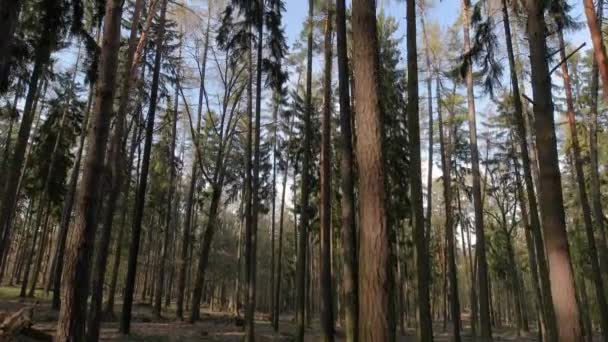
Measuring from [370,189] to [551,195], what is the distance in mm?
3137

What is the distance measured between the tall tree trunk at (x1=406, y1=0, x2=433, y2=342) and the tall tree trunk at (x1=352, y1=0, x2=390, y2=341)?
372 cm

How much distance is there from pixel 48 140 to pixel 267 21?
1436 cm

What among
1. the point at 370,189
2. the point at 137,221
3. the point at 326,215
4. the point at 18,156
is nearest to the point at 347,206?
the point at 326,215

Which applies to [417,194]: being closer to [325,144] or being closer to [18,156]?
[325,144]

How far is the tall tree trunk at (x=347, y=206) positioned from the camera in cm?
783

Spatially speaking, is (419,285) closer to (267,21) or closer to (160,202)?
(267,21)

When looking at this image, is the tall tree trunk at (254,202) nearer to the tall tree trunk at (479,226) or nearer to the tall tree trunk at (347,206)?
the tall tree trunk at (347,206)

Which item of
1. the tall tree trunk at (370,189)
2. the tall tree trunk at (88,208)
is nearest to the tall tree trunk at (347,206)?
the tall tree trunk at (370,189)

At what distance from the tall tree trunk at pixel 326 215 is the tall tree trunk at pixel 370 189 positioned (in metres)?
6.26

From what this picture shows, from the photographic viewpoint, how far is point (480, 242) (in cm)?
1125

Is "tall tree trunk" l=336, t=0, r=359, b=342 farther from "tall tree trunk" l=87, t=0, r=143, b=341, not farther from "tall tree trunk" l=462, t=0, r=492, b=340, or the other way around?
"tall tree trunk" l=87, t=0, r=143, b=341

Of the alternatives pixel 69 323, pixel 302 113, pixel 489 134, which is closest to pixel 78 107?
pixel 302 113

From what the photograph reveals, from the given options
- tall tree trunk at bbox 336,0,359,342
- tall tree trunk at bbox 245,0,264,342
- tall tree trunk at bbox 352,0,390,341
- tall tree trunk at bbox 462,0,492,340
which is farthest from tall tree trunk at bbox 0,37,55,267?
tall tree trunk at bbox 462,0,492,340

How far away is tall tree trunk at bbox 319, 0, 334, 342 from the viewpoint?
9.66 metres
